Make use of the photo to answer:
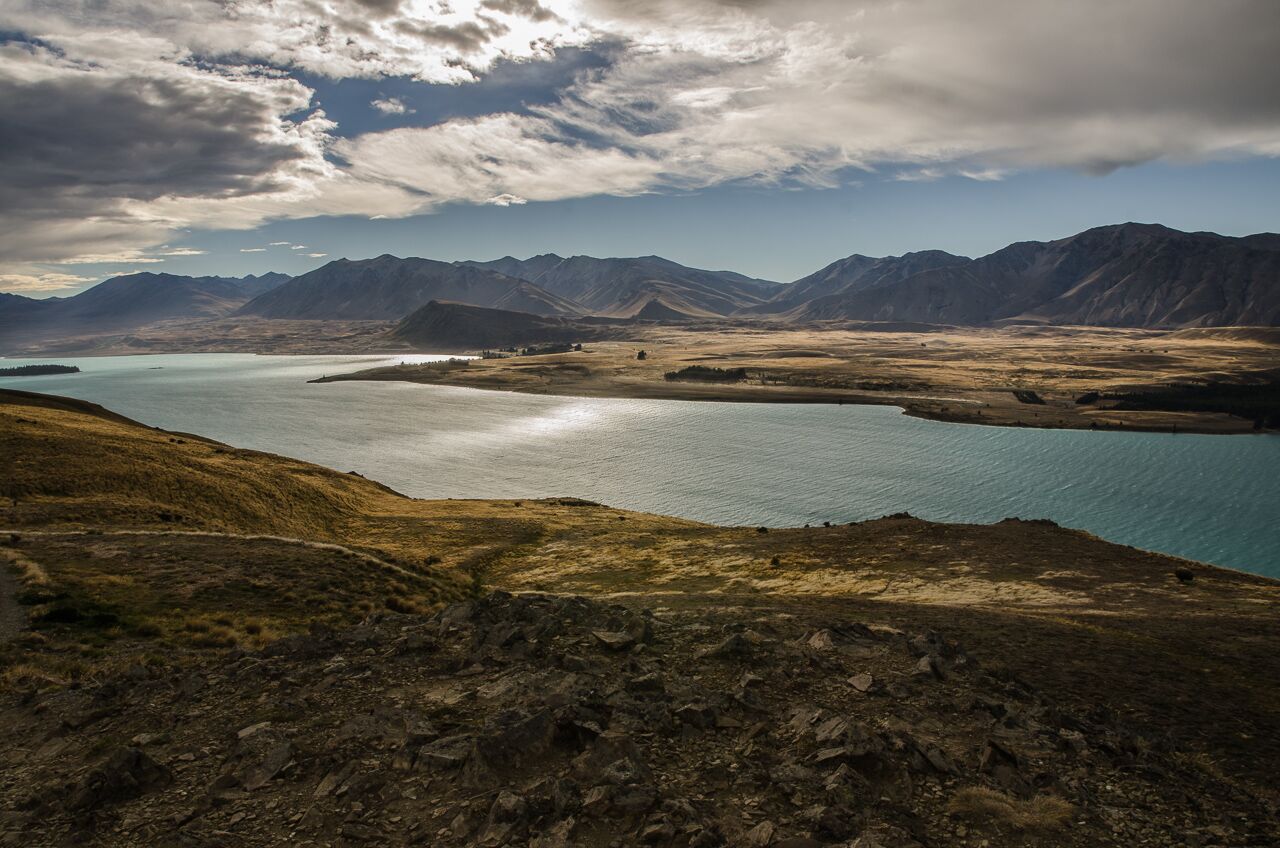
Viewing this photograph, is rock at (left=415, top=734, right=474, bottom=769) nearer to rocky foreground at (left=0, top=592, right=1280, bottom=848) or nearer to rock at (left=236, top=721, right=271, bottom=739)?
rocky foreground at (left=0, top=592, right=1280, bottom=848)

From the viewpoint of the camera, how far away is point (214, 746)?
1573 centimetres

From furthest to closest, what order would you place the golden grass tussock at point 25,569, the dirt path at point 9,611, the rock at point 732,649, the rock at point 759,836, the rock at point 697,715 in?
1. the golden grass tussock at point 25,569
2. the dirt path at point 9,611
3. the rock at point 732,649
4. the rock at point 697,715
5. the rock at point 759,836

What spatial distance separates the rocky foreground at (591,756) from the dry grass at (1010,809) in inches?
1.7

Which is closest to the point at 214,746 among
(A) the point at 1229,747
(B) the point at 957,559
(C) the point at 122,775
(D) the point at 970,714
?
(C) the point at 122,775

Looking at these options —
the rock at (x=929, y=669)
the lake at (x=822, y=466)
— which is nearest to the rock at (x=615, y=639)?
the rock at (x=929, y=669)

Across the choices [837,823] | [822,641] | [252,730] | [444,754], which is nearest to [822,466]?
[822,641]

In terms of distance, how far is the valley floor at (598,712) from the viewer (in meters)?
13.2

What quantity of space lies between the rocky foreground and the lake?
66.2m

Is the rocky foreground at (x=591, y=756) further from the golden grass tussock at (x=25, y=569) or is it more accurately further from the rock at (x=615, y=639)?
the golden grass tussock at (x=25, y=569)

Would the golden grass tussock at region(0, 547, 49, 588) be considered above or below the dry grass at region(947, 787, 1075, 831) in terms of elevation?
above

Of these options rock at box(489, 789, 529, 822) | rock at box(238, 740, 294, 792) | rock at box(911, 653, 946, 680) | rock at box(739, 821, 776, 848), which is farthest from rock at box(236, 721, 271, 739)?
rock at box(911, 653, 946, 680)

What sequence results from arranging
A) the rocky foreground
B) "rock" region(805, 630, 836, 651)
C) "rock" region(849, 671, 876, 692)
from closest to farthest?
the rocky foreground, "rock" region(849, 671, 876, 692), "rock" region(805, 630, 836, 651)

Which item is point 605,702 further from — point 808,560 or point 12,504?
point 12,504

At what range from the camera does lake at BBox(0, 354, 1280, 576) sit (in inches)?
3423
